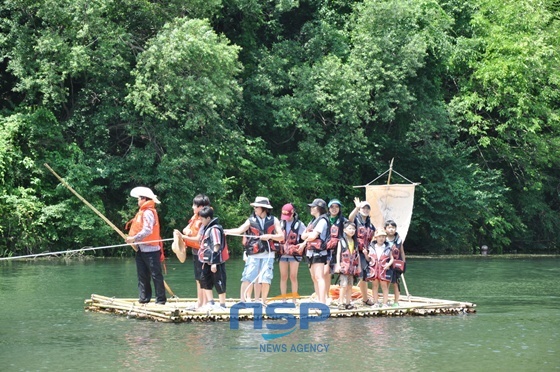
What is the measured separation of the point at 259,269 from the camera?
1705 cm

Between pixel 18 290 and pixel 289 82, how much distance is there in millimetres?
19094

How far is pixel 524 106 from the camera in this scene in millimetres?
41156

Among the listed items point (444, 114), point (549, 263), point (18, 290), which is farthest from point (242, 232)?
point (444, 114)

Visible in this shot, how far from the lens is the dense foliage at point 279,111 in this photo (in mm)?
32438

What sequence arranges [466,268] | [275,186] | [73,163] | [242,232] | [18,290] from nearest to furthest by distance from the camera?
1. [242,232]
2. [18,290]
3. [466,268]
4. [73,163]
5. [275,186]

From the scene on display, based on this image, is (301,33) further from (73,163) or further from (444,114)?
(73,163)

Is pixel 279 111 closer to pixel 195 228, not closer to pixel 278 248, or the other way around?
pixel 278 248

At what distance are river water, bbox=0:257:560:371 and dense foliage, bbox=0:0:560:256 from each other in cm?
1119

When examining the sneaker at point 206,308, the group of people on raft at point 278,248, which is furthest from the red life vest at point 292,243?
the sneaker at point 206,308

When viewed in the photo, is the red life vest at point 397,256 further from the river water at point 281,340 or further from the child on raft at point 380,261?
the river water at point 281,340

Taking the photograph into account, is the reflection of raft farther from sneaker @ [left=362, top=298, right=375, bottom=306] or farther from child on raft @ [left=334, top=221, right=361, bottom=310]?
child on raft @ [left=334, top=221, right=361, bottom=310]

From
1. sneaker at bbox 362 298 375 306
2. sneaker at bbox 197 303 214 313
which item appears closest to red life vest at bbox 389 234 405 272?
sneaker at bbox 362 298 375 306

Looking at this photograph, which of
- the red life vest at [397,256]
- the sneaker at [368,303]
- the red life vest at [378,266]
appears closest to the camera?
the red life vest at [378,266]

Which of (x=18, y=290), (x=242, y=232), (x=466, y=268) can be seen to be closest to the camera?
(x=242, y=232)
